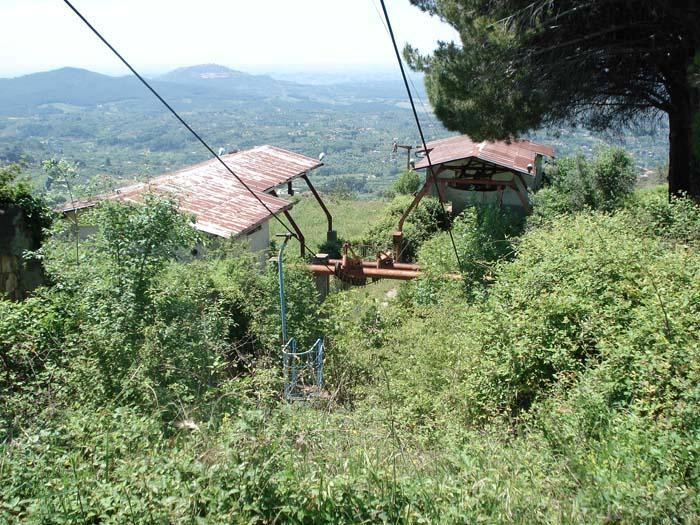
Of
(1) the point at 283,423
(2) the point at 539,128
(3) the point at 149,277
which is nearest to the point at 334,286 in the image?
(2) the point at 539,128

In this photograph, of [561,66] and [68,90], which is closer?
[561,66]

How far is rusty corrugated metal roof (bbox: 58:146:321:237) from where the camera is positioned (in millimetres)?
13695

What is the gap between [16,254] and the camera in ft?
29.5

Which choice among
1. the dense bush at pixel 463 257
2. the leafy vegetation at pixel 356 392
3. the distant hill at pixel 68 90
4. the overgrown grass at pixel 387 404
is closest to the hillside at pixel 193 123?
the distant hill at pixel 68 90

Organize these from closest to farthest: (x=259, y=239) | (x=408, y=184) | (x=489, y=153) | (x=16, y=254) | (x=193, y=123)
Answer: (x=16, y=254), (x=259, y=239), (x=489, y=153), (x=408, y=184), (x=193, y=123)

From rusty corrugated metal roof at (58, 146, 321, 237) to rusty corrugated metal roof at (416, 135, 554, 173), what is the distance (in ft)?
16.8

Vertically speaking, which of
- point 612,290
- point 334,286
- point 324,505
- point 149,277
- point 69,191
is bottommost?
point 334,286

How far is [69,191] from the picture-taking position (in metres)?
8.23

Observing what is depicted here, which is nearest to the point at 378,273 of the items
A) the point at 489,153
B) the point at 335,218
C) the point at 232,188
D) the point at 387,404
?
the point at 232,188

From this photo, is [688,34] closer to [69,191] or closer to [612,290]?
[612,290]

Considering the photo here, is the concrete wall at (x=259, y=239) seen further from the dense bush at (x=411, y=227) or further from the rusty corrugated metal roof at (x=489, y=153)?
the rusty corrugated metal roof at (x=489, y=153)

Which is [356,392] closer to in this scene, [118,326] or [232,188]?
[118,326]

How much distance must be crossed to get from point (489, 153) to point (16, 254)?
641 inches

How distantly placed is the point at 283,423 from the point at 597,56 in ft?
36.6
